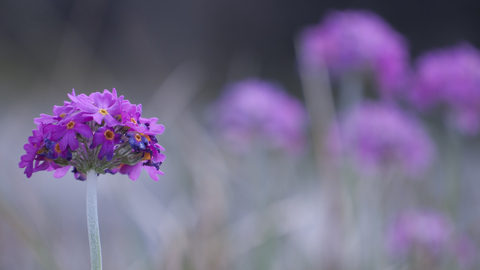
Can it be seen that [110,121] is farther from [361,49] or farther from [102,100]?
[361,49]

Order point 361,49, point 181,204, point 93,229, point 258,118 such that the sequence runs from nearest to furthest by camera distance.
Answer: point 93,229 < point 361,49 < point 181,204 < point 258,118

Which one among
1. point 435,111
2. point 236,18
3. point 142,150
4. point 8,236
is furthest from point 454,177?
point 236,18

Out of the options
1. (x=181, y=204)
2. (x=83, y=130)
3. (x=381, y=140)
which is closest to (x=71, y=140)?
(x=83, y=130)

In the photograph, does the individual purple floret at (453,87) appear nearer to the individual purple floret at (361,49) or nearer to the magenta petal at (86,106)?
the individual purple floret at (361,49)

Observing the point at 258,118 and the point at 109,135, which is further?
the point at 258,118

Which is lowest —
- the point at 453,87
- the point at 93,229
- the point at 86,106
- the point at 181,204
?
the point at 93,229

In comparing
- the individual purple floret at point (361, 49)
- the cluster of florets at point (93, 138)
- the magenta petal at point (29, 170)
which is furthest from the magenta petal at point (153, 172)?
the individual purple floret at point (361, 49)
